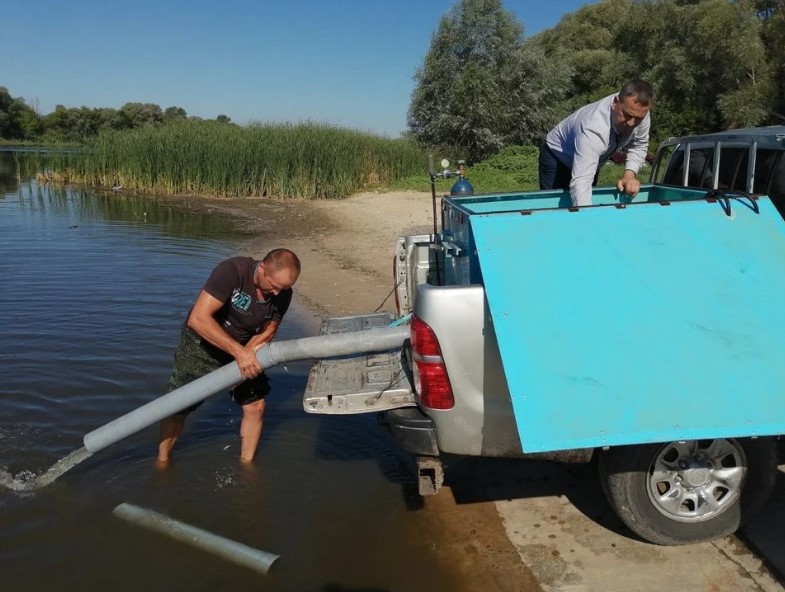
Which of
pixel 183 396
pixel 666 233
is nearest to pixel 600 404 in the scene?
pixel 666 233

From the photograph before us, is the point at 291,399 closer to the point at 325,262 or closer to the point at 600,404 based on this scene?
the point at 600,404

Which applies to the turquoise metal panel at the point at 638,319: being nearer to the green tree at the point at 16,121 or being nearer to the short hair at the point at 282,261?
the short hair at the point at 282,261

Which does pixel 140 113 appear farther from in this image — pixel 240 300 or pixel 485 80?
pixel 240 300

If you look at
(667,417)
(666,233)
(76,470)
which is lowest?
(76,470)

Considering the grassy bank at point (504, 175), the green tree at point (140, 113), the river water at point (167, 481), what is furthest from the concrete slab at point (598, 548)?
the green tree at point (140, 113)

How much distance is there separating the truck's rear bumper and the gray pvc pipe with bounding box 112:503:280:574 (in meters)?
1.07

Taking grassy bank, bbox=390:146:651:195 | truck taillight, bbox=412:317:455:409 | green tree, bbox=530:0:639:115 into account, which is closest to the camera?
truck taillight, bbox=412:317:455:409

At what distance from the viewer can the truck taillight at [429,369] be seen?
3.43 metres

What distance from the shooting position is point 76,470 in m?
5.17

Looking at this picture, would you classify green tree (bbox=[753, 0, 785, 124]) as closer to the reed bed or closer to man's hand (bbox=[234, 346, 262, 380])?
the reed bed

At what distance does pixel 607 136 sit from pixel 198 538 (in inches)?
147

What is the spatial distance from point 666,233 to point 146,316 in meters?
7.22

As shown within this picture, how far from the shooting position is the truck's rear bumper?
358 centimetres

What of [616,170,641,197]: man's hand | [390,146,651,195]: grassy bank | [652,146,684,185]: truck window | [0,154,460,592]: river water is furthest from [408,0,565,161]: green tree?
[616,170,641,197]: man's hand
